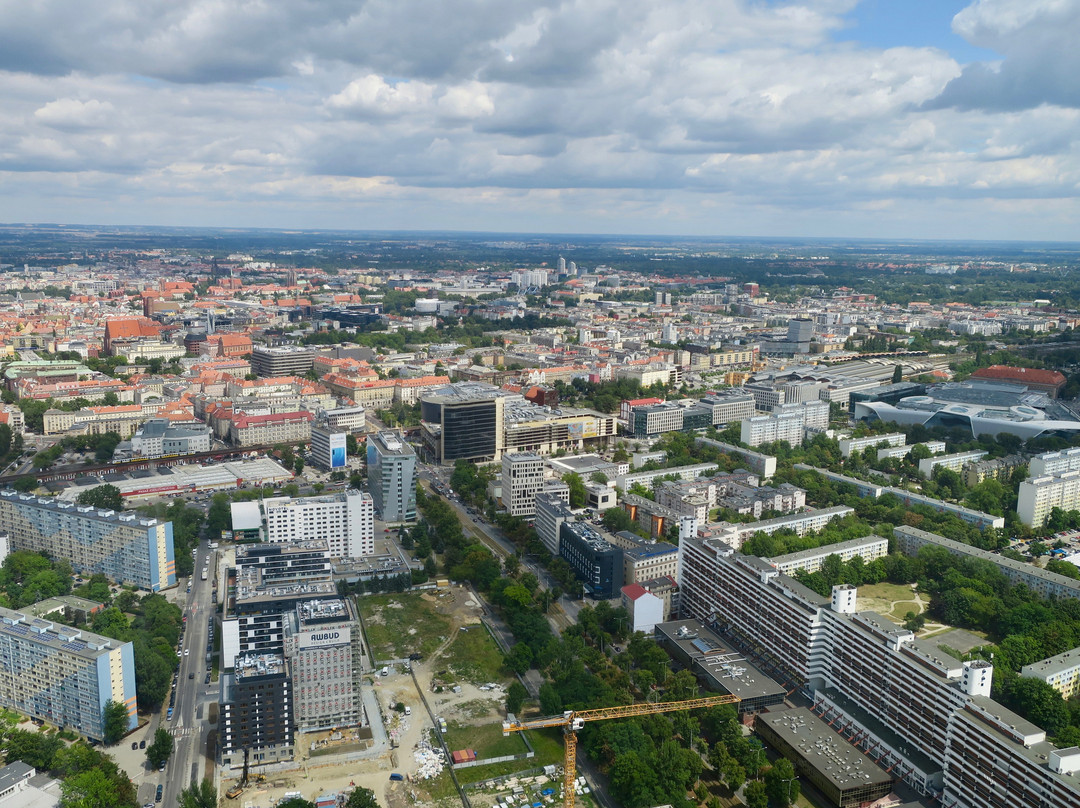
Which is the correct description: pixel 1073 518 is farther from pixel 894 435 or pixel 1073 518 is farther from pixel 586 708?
pixel 586 708

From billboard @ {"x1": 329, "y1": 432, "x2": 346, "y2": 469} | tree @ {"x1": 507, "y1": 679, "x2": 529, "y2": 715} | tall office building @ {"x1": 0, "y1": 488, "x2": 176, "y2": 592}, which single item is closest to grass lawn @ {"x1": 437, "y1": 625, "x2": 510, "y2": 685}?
tree @ {"x1": 507, "y1": 679, "x2": 529, "y2": 715}

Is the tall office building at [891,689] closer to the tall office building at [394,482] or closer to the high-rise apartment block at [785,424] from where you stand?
the tall office building at [394,482]

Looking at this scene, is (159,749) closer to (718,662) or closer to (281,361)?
(718,662)

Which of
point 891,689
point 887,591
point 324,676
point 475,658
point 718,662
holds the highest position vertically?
point 891,689

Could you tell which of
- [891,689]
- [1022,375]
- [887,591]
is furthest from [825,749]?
[1022,375]

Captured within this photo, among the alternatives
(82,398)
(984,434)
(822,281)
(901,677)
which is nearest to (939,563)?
(901,677)

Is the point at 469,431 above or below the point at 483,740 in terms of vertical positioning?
above

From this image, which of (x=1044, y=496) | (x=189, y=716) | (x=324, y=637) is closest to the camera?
(x=324, y=637)
